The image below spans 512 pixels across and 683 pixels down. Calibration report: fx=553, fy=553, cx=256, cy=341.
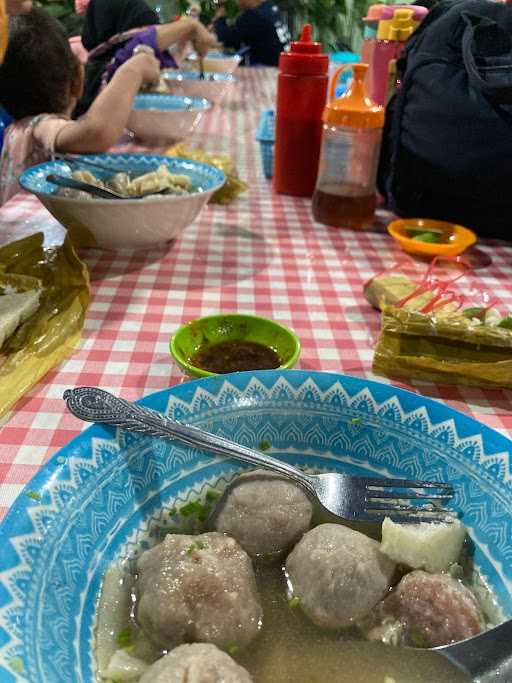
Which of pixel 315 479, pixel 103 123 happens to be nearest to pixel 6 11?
pixel 103 123

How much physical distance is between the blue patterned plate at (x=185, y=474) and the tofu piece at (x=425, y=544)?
0.07 feet

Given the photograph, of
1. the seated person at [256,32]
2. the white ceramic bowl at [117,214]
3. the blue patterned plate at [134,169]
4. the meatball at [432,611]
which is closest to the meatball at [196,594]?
the meatball at [432,611]

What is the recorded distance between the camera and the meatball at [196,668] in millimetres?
459

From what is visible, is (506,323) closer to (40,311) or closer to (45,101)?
(40,311)

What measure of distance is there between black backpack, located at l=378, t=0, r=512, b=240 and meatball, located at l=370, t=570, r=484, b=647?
3.58ft

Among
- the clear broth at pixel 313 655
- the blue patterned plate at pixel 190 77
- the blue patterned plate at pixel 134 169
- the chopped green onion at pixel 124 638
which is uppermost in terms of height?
the blue patterned plate at pixel 190 77

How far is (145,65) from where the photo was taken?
2273 millimetres

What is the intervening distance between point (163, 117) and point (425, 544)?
195 cm

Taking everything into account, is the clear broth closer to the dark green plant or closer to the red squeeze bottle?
the red squeeze bottle

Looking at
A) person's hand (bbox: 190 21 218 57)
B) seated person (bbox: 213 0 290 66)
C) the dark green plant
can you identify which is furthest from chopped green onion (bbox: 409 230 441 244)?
seated person (bbox: 213 0 290 66)

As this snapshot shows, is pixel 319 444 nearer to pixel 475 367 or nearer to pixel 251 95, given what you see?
pixel 475 367

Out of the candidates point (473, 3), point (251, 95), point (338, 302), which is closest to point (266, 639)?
point (338, 302)

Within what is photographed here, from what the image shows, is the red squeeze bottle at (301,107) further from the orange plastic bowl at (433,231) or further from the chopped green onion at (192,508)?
the chopped green onion at (192,508)

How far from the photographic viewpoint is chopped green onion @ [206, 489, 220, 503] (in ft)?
2.13
